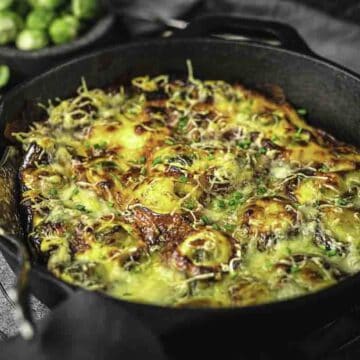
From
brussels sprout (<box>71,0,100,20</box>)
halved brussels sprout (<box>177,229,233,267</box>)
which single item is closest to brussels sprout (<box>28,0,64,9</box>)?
brussels sprout (<box>71,0,100,20</box>)

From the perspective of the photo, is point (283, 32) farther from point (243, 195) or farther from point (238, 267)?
point (238, 267)

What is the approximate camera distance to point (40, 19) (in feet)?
17.6

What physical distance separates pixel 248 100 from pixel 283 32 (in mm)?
470

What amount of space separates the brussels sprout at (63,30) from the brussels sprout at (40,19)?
0.08 m

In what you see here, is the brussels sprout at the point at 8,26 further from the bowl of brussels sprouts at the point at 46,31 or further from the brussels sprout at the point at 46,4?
the brussels sprout at the point at 46,4

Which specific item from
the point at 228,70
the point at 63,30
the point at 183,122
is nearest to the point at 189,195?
the point at 183,122

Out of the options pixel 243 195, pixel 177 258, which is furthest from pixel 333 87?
pixel 177 258

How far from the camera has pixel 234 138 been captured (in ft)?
12.5

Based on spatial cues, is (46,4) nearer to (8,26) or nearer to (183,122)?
(8,26)

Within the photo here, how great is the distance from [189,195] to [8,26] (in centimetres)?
264

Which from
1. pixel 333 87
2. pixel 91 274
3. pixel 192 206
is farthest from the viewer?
pixel 333 87

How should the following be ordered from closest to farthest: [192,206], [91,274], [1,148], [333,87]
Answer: [91,274] → [192,206] → [1,148] → [333,87]

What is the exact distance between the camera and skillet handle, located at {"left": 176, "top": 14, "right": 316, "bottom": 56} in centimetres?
412

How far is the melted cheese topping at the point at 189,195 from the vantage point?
117 inches
